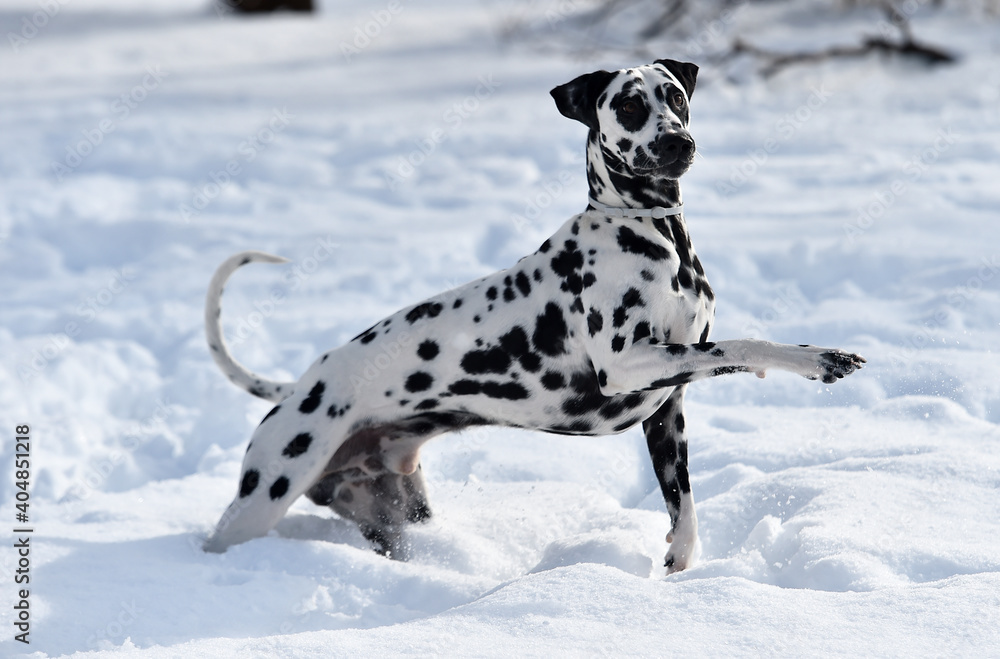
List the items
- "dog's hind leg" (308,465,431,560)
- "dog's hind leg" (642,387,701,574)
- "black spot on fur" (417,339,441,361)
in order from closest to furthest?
"dog's hind leg" (642,387,701,574) < "black spot on fur" (417,339,441,361) < "dog's hind leg" (308,465,431,560)

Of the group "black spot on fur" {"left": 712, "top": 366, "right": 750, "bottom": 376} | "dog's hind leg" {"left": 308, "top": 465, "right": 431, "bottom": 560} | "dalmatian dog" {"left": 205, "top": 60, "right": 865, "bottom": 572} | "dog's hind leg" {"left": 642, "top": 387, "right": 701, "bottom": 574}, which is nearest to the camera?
"black spot on fur" {"left": 712, "top": 366, "right": 750, "bottom": 376}

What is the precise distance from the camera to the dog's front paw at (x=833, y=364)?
10.5ft

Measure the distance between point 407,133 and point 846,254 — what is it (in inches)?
191

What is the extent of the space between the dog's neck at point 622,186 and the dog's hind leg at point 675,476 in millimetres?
718

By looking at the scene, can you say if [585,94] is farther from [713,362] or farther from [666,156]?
[713,362]

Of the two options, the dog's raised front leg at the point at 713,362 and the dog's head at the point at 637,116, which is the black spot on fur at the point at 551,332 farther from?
the dog's head at the point at 637,116

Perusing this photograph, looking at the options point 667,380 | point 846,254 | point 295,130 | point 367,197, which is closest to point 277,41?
point 295,130

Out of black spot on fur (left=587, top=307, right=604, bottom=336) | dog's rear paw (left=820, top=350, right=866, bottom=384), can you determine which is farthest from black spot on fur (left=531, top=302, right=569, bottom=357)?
dog's rear paw (left=820, top=350, right=866, bottom=384)

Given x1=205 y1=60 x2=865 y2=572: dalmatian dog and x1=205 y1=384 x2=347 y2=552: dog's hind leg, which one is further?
x1=205 y1=384 x2=347 y2=552: dog's hind leg

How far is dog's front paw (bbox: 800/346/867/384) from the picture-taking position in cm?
319

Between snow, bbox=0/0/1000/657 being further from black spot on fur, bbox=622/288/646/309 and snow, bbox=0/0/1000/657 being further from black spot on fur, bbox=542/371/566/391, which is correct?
black spot on fur, bbox=622/288/646/309

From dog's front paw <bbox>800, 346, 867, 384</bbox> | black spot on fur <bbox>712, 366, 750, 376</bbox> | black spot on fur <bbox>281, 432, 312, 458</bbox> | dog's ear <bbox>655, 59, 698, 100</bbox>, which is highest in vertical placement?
dog's ear <bbox>655, 59, 698, 100</bbox>

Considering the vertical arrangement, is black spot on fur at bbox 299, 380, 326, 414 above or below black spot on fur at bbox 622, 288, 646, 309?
below

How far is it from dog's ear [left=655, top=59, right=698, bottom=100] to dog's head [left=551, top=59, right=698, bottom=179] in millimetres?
110
